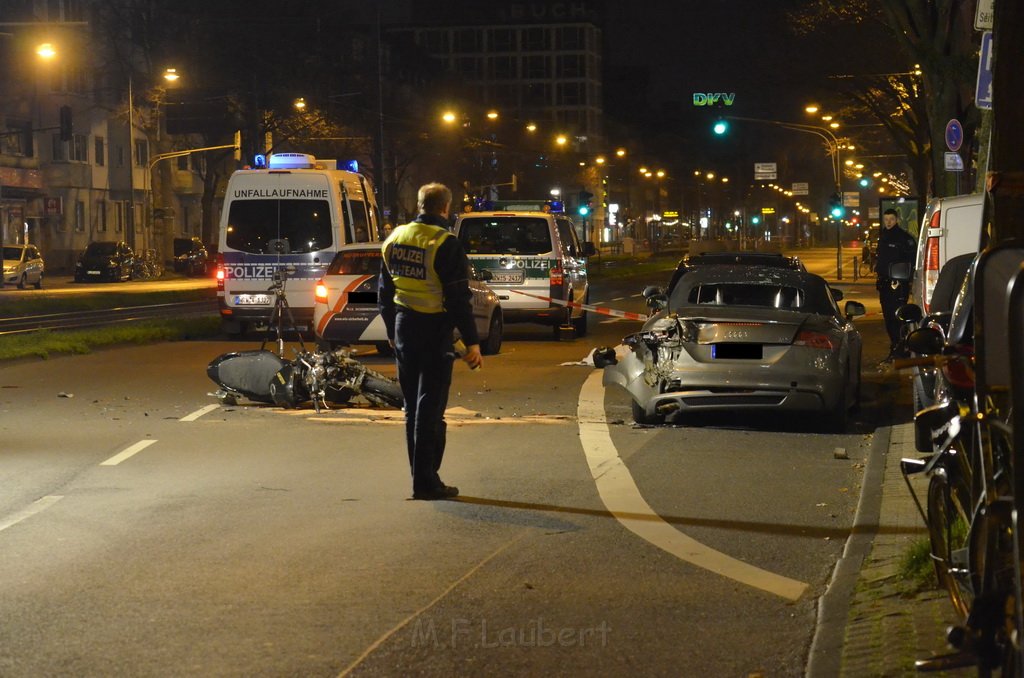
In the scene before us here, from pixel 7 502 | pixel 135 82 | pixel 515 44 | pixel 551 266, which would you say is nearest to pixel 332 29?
pixel 135 82

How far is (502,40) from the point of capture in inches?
7072

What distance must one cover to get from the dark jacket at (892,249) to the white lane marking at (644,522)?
8.80 meters

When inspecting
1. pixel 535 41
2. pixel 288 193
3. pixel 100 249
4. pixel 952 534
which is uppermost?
pixel 535 41

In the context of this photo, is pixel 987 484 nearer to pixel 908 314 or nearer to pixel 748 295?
pixel 908 314

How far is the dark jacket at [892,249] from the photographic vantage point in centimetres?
2094

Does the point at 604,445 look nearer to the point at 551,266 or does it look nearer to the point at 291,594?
the point at 291,594

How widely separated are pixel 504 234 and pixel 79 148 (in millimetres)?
54708

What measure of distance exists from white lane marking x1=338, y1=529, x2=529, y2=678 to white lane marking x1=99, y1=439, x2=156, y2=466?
3.88m

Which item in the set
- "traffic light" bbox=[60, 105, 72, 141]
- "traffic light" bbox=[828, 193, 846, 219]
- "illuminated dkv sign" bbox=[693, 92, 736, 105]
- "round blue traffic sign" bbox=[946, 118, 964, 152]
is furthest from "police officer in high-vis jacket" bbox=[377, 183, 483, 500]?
"traffic light" bbox=[60, 105, 72, 141]

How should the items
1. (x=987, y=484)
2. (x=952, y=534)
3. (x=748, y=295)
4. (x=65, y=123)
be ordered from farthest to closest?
1. (x=65, y=123)
2. (x=748, y=295)
3. (x=952, y=534)
4. (x=987, y=484)

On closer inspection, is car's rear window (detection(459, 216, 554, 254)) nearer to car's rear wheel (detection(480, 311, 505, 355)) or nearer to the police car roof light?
car's rear wheel (detection(480, 311, 505, 355))

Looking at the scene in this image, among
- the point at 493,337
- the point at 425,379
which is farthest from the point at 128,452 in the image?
the point at 493,337

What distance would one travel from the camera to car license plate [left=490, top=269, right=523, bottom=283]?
2411 cm

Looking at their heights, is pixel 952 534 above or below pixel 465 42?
below
